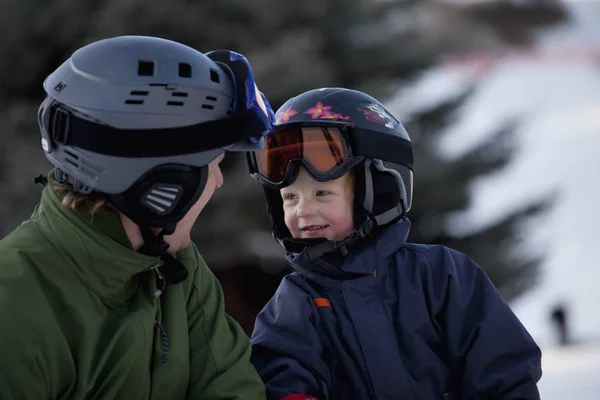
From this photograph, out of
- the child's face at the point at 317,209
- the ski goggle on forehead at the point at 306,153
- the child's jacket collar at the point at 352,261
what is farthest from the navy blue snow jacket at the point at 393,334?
the ski goggle on forehead at the point at 306,153

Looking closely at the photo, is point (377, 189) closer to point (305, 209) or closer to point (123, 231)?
point (305, 209)

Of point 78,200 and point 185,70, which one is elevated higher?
point 185,70

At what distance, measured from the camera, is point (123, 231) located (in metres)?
2.32

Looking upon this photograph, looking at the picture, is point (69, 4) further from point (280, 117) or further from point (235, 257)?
point (280, 117)

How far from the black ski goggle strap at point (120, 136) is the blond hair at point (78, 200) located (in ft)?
0.35

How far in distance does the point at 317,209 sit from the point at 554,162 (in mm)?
23611

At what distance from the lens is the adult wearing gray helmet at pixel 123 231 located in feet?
7.11

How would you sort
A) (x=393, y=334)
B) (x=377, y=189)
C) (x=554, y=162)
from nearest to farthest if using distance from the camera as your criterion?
1. (x=393, y=334)
2. (x=377, y=189)
3. (x=554, y=162)

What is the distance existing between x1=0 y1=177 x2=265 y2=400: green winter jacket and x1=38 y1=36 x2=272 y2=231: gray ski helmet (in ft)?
0.32

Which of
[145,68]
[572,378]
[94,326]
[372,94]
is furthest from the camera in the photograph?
[372,94]

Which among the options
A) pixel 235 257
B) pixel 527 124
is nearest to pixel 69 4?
pixel 235 257

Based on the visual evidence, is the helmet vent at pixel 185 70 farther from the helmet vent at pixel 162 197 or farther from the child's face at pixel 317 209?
the child's face at pixel 317 209

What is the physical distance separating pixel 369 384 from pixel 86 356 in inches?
37.2

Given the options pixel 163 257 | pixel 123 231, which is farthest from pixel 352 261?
pixel 123 231
